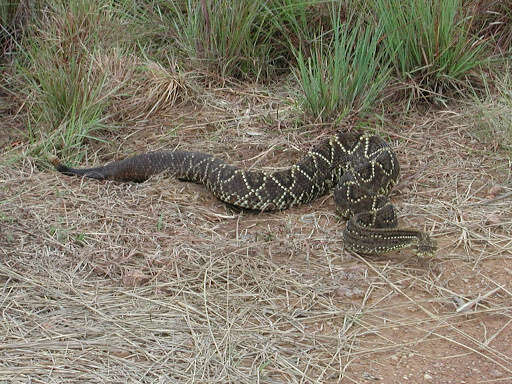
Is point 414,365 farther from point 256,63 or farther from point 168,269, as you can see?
point 256,63

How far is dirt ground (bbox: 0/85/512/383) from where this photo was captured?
3.49 m

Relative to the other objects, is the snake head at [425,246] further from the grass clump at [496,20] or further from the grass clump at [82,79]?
the grass clump at [496,20]

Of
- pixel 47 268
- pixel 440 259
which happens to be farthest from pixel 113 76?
pixel 440 259

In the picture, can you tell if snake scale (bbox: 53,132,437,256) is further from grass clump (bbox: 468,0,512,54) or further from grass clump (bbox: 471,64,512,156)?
grass clump (bbox: 468,0,512,54)

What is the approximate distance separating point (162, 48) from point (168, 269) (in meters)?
3.12

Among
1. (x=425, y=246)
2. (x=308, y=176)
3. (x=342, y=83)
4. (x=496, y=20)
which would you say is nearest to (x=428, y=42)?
(x=342, y=83)

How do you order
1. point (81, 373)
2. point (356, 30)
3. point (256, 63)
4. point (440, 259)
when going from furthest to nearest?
point (256, 63)
point (356, 30)
point (440, 259)
point (81, 373)

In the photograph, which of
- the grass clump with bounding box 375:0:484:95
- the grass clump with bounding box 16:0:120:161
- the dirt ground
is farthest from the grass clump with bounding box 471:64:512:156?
the grass clump with bounding box 16:0:120:161

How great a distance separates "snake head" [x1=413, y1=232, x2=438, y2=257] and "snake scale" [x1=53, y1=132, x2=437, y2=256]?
17.8 inches

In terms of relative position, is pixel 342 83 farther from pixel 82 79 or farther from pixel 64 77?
pixel 64 77

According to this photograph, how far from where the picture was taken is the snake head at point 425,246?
426 centimetres

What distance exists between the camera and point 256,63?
6652 millimetres

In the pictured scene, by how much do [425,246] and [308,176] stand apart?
1261 millimetres

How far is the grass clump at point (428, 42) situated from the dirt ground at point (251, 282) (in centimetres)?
59
